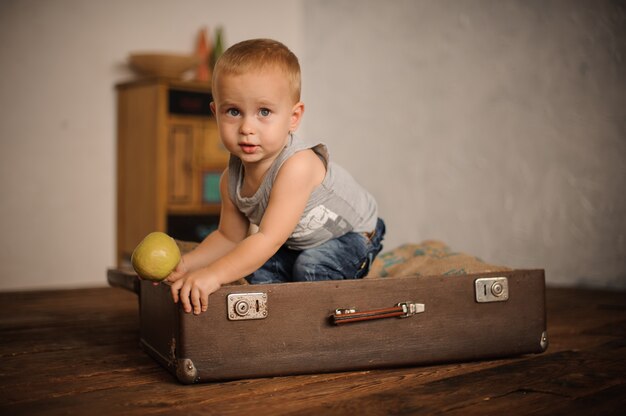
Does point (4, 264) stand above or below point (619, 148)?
below

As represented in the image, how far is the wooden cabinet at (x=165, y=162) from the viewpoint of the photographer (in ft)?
12.3

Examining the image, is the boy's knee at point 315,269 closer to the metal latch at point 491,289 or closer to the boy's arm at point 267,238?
the boy's arm at point 267,238

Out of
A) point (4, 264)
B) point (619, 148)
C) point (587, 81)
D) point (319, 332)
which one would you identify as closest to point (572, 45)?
point (587, 81)

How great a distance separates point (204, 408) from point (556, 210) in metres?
2.64

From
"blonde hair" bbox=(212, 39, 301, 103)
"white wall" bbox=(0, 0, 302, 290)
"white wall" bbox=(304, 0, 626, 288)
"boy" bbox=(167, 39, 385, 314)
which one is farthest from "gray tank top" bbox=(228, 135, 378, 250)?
"white wall" bbox=(0, 0, 302, 290)

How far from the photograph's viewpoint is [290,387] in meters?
1.48

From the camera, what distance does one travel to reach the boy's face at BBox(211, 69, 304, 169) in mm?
1600

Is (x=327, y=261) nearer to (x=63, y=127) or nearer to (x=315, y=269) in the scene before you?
(x=315, y=269)

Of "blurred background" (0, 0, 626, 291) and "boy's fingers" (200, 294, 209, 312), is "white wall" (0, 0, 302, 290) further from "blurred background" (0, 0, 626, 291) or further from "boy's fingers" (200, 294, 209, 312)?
"boy's fingers" (200, 294, 209, 312)

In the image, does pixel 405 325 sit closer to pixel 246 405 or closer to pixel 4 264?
pixel 246 405

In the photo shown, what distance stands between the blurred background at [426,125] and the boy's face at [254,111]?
220 cm

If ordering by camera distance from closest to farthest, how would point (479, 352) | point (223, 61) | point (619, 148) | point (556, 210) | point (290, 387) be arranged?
point (290, 387) < point (223, 61) < point (479, 352) < point (619, 148) < point (556, 210)

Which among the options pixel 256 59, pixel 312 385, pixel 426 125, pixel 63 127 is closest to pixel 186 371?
pixel 312 385

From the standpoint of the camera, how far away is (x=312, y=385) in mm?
1502
